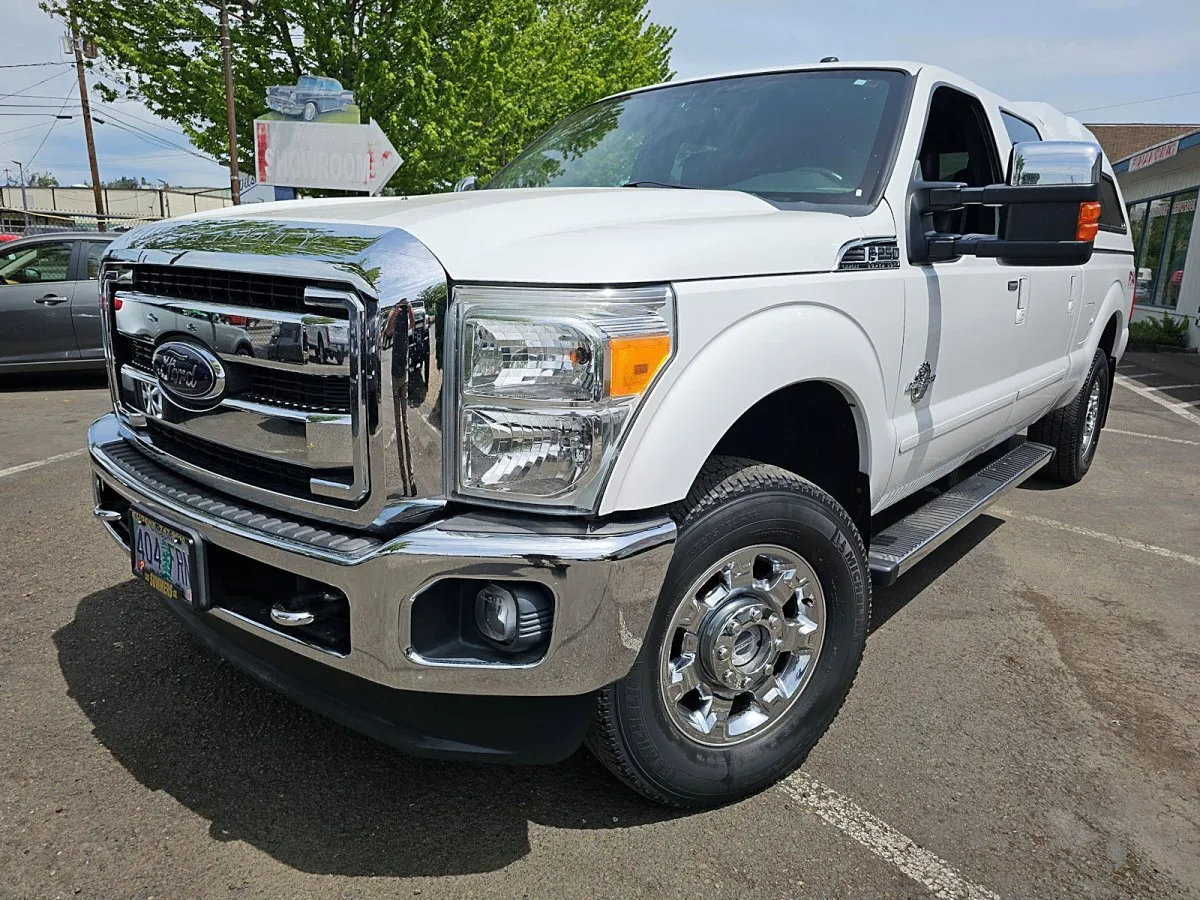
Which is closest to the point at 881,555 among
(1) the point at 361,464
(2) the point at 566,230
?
(2) the point at 566,230

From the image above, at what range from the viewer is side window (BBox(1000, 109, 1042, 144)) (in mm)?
Result: 3914

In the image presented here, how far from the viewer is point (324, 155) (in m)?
13.6

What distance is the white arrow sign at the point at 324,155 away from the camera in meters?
13.1

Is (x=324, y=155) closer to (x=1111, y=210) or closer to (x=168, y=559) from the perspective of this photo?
(x=1111, y=210)

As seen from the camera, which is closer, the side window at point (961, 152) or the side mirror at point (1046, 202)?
the side mirror at point (1046, 202)

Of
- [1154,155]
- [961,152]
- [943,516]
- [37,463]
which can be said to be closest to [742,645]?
[943,516]

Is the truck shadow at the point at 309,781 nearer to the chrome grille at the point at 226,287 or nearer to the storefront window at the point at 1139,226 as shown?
the chrome grille at the point at 226,287

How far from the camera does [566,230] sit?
2.06 metres

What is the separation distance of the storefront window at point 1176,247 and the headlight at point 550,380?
16.8 metres

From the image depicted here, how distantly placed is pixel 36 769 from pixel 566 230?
2070 millimetres

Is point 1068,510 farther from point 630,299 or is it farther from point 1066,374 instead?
point 630,299

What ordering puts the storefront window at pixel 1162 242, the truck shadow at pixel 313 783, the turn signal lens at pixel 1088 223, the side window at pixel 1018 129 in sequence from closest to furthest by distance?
the truck shadow at pixel 313 783 → the turn signal lens at pixel 1088 223 → the side window at pixel 1018 129 → the storefront window at pixel 1162 242

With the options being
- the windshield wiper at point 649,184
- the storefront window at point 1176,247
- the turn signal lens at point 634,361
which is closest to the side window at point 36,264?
the windshield wiper at point 649,184

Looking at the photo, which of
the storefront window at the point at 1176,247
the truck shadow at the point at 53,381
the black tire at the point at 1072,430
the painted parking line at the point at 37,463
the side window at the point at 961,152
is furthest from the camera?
the storefront window at the point at 1176,247
